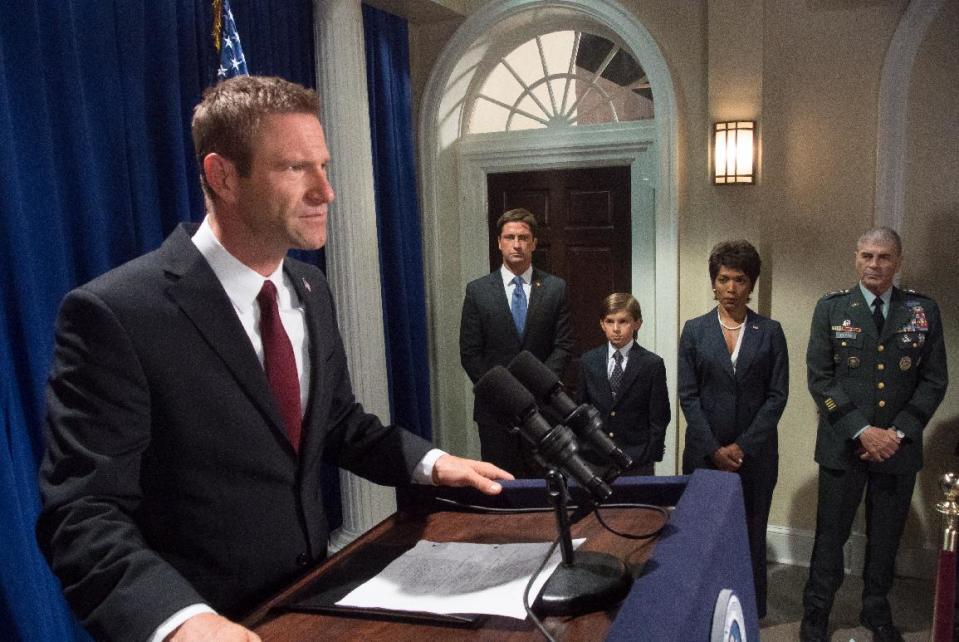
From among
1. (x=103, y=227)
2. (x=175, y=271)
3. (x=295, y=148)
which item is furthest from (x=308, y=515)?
(x=103, y=227)

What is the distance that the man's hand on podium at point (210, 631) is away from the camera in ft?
2.51

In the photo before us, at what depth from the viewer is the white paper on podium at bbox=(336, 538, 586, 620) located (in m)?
0.92

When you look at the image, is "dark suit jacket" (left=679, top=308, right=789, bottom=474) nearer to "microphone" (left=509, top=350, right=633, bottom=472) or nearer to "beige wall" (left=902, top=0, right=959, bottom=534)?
"beige wall" (left=902, top=0, right=959, bottom=534)

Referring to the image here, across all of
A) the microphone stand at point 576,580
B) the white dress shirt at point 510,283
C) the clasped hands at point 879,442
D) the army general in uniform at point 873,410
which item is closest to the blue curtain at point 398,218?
the white dress shirt at point 510,283

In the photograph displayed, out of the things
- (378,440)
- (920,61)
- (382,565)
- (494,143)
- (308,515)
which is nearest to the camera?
(382,565)

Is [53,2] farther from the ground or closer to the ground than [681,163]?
farther from the ground

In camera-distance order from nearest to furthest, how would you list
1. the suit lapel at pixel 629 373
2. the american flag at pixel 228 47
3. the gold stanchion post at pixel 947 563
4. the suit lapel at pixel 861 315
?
the gold stanchion post at pixel 947 563
the american flag at pixel 228 47
the suit lapel at pixel 861 315
the suit lapel at pixel 629 373

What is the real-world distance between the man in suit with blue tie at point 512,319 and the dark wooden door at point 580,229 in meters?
0.62

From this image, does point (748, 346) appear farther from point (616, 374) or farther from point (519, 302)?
point (519, 302)

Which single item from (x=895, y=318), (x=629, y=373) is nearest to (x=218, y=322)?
(x=629, y=373)

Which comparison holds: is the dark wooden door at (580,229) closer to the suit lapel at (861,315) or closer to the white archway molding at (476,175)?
the white archway molding at (476,175)

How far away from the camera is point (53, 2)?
2.29 metres

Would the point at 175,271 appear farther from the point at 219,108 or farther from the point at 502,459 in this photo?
the point at 502,459

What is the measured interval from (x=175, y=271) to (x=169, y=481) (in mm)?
304
